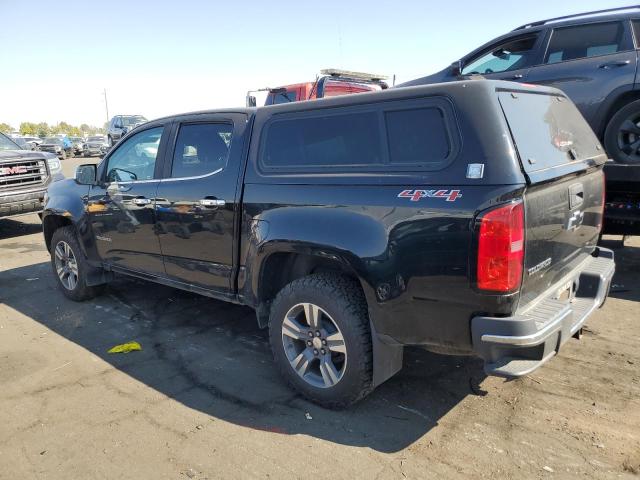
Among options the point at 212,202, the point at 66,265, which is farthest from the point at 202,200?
the point at 66,265

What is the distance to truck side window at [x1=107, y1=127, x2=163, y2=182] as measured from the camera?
4.56 meters

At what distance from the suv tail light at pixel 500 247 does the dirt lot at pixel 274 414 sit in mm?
1007

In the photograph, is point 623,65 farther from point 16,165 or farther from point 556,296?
point 16,165

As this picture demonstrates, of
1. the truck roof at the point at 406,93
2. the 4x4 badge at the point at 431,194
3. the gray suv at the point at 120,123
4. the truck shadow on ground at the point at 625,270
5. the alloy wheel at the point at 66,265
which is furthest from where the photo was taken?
the gray suv at the point at 120,123

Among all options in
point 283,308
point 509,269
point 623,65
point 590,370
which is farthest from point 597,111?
point 283,308

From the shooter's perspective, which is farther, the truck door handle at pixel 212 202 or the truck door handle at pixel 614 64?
the truck door handle at pixel 614 64

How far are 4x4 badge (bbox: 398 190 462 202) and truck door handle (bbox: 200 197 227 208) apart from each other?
155 cm

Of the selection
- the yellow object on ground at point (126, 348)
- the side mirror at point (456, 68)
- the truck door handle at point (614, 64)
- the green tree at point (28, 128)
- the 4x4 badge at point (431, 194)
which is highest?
the green tree at point (28, 128)

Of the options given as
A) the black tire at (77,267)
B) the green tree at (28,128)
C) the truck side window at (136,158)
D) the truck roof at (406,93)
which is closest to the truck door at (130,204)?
the truck side window at (136,158)

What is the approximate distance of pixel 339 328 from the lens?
3.11m

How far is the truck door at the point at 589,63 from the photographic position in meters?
5.20

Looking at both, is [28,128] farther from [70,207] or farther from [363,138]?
[363,138]

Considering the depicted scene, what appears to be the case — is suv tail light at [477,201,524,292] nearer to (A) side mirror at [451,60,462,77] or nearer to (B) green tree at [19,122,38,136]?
(A) side mirror at [451,60,462,77]

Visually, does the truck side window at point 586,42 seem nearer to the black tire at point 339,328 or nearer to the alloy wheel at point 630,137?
the alloy wheel at point 630,137
